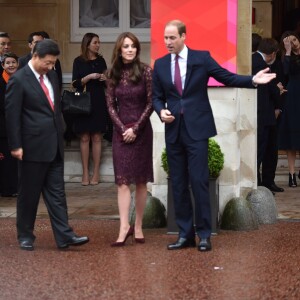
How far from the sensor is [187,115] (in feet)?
31.8

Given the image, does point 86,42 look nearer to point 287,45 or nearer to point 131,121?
point 287,45

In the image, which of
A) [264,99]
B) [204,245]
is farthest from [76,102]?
[204,245]

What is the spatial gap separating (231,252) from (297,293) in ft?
5.47

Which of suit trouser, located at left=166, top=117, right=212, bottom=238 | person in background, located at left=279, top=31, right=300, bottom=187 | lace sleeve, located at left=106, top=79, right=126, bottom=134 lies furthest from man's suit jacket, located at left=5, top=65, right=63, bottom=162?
person in background, located at left=279, top=31, right=300, bottom=187

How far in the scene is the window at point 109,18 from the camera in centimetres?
1630

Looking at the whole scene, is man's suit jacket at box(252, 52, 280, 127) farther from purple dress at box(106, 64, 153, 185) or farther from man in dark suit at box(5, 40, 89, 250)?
man in dark suit at box(5, 40, 89, 250)

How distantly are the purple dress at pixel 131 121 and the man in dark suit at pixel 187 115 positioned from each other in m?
0.17

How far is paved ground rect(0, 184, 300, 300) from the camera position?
316 inches

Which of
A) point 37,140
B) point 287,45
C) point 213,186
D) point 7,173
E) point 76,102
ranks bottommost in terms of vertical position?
point 7,173

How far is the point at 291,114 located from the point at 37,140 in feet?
18.4

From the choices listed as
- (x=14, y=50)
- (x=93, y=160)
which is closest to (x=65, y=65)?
(x=14, y=50)

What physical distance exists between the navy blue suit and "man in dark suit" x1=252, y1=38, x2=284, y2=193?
124 inches

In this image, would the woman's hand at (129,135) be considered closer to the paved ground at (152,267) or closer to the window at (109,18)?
the paved ground at (152,267)

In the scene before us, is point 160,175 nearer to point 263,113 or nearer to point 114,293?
point 263,113
